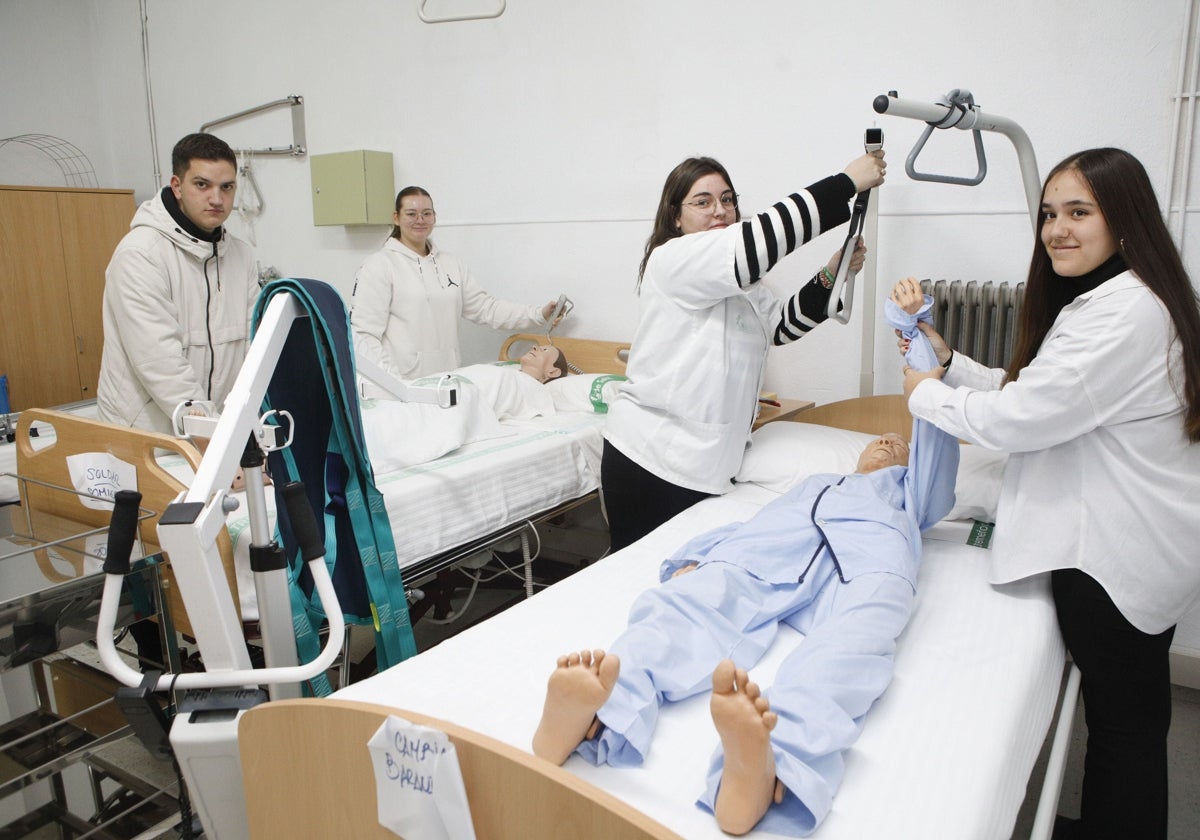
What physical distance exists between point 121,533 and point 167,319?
58.4 inches

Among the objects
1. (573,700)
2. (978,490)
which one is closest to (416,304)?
(978,490)

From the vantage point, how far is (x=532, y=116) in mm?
3762

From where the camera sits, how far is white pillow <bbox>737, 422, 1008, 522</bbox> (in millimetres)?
2246

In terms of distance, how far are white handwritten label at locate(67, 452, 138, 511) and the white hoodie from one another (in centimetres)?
49

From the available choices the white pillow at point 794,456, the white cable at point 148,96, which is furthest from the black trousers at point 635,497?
the white cable at point 148,96

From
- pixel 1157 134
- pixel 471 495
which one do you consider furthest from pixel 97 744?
pixel 1157 134

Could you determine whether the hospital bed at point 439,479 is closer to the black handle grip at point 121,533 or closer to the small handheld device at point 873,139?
the black handle grip at point 121,533

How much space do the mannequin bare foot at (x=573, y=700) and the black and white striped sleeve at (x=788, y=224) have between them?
1058mm

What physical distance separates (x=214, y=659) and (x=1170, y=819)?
83.6 inches

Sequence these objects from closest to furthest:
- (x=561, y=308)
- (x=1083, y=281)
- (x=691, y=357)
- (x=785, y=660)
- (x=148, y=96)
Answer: (x=785, y=660) → (x=1083, y=281) → (x=691, y=357) → (x=561, y=308) → (x=148, y=96)

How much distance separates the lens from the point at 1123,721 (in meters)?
1.57

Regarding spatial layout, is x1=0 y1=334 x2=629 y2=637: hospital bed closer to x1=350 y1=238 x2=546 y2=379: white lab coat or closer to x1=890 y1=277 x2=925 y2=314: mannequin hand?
x1=350 y1=238 x2=546 y2=379: white lab coat

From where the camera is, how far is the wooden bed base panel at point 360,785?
37.8 inches

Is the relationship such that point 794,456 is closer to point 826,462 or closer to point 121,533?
point 826,462
